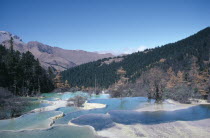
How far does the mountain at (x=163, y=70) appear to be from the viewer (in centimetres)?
3453

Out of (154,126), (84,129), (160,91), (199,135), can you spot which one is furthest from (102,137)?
(160,91)

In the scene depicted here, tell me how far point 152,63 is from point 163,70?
1864 cm

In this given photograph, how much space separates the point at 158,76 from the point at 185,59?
34.8 meters

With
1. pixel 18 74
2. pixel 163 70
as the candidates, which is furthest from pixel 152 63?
pixel 18 74

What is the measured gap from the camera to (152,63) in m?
69.2

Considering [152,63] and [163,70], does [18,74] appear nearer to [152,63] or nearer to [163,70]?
[163,70]

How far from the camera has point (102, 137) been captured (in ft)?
35.9

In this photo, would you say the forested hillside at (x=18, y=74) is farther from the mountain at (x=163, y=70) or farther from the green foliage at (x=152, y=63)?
the green foliage at (x=152, y=63)

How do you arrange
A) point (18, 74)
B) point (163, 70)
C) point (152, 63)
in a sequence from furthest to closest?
point (152, 63)
point (163, 70)
point (18, 74)

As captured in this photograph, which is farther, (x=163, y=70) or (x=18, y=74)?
(x=163, y=70)

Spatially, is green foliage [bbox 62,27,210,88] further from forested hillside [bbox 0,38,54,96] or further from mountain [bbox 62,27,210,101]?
forested hillside [bbox 0,38,54,96]

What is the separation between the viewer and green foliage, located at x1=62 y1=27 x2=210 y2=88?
57.3 metres

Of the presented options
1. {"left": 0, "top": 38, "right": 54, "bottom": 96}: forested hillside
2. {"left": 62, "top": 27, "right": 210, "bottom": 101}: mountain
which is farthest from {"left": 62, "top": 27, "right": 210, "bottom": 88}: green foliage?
{"left": 0, "top": 38, "right": 54, "bottom": 96}: forested hillside

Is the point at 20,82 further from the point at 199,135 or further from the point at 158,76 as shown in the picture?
the point at 199,135
